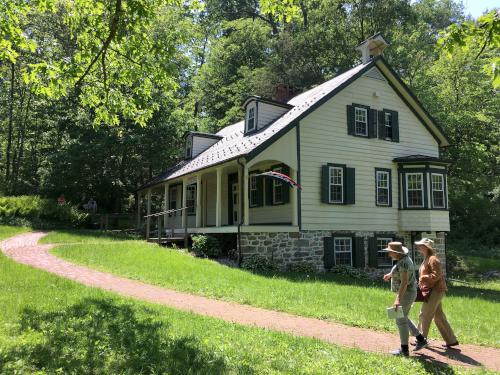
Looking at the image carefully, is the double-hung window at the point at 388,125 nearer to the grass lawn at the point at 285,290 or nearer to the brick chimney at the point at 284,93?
the brick chimney at the point at 284,93

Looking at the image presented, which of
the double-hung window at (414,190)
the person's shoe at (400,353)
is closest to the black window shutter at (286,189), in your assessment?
the double-hung window at (414,190)

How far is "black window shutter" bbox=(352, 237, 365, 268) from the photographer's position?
17.8 m

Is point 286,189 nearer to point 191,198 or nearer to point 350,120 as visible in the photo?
point 350,120

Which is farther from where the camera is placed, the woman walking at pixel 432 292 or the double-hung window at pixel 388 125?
the double-hung window at pixel 388 125

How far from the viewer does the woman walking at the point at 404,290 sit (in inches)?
243

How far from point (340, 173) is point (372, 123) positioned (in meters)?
2.83

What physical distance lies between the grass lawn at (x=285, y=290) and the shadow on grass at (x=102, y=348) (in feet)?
11.3

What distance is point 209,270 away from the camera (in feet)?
44.5

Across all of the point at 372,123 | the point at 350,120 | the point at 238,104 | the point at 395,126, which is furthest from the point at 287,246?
the point at 238,104

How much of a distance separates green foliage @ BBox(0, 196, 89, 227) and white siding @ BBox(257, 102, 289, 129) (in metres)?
13.8

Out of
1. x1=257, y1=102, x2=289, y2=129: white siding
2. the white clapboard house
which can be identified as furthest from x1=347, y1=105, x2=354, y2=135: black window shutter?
x1=257, y1=102, x2=289, y2=129: white siding

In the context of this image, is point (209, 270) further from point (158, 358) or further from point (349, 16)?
point (349, 16)

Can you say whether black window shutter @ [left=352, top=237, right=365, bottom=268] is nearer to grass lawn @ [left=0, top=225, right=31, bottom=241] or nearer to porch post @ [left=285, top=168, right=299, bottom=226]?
porch post @ [left=285, top=168, right=299, bottom=226]

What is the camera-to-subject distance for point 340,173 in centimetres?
1788
